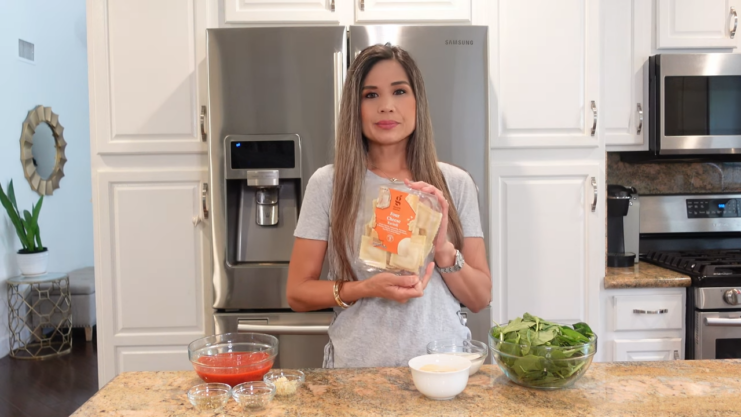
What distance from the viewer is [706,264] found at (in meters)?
2.46

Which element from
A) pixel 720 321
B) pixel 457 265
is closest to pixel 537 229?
pixel 720 321

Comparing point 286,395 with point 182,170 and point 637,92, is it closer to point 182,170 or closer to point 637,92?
point 182,170

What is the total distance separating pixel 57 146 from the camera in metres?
5.29

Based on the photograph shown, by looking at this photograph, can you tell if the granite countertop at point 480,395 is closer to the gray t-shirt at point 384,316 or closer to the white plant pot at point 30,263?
the gray t-shirt at point 384,316

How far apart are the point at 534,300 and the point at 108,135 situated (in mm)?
1770

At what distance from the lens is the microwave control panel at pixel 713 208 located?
298cm

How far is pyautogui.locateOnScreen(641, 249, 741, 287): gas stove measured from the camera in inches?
95.0

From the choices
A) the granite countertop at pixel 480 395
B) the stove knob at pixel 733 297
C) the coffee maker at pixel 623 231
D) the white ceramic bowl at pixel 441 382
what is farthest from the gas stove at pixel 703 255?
the white ceramic bowl at pixel 441 382

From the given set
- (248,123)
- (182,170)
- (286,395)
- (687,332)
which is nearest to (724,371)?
(286,395)

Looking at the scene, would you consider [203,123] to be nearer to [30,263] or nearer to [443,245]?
[443,245]

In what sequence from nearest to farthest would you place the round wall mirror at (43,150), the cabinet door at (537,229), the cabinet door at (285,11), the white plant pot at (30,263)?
the cabinet door at (285,11) → the cabinet door at (537,229) → the white plant pot at (30,263) → the round wall mirror at (43,150)

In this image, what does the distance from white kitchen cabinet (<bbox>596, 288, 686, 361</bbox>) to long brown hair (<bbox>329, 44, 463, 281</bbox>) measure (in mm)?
1264

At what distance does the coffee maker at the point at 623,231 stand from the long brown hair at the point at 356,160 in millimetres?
1489

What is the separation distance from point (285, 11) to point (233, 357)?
59.9 inches
